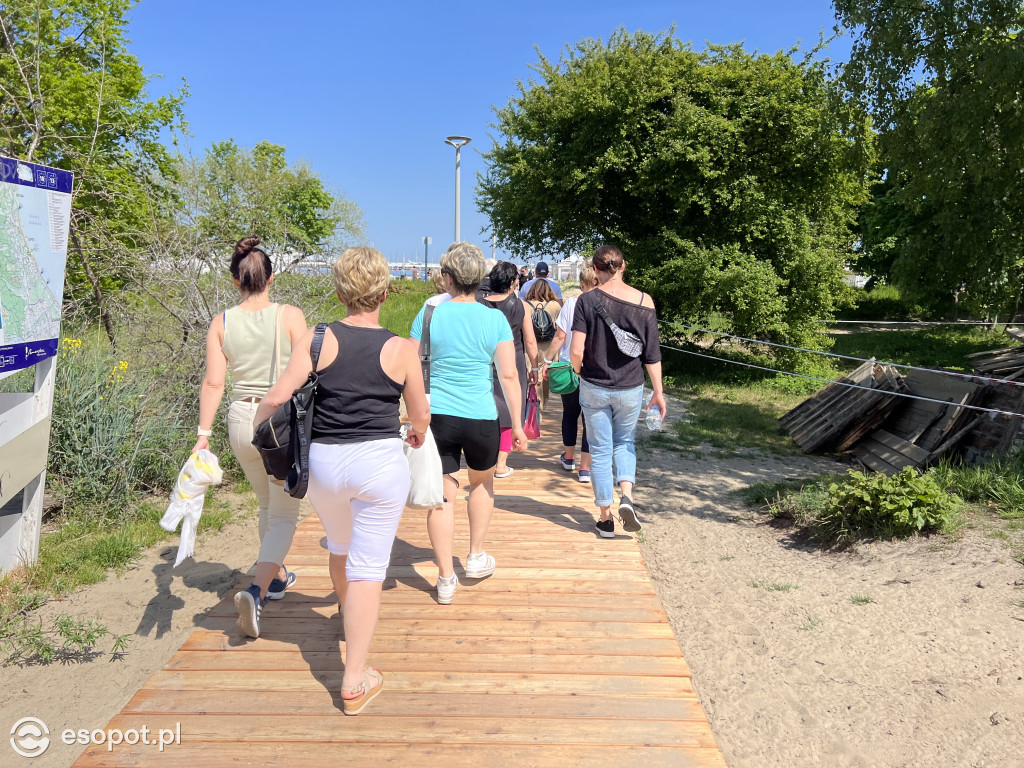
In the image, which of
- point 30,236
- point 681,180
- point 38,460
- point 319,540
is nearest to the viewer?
point 30,236

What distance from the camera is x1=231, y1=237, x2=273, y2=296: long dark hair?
3.24 meters

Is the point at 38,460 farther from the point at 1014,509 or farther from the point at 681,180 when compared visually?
the point at 681,180

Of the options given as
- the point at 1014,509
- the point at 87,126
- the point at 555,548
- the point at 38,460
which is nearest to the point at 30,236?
the point at 38,460

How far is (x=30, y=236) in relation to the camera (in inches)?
163

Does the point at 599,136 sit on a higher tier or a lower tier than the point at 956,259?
higher

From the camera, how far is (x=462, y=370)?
3.55 metres

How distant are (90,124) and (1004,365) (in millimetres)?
17115

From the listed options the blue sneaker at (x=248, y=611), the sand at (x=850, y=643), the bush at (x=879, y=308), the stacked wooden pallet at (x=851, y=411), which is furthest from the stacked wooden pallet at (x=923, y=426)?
the bush at (x=879, y=308)

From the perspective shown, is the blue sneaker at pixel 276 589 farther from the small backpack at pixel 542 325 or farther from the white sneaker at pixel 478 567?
the small backpack at pixel 542 325

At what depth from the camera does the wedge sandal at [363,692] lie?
9.06 ft

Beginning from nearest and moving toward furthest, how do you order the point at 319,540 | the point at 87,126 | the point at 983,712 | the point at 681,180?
the point at 983,712 < the point at 319,540 < the point at 681,180 < the point at 87,126

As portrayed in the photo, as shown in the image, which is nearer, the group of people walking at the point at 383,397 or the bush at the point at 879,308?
the group of people walking at the point at 383,397

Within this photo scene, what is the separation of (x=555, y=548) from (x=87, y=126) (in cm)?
1559

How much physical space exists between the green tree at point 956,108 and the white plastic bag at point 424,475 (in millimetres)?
5989
